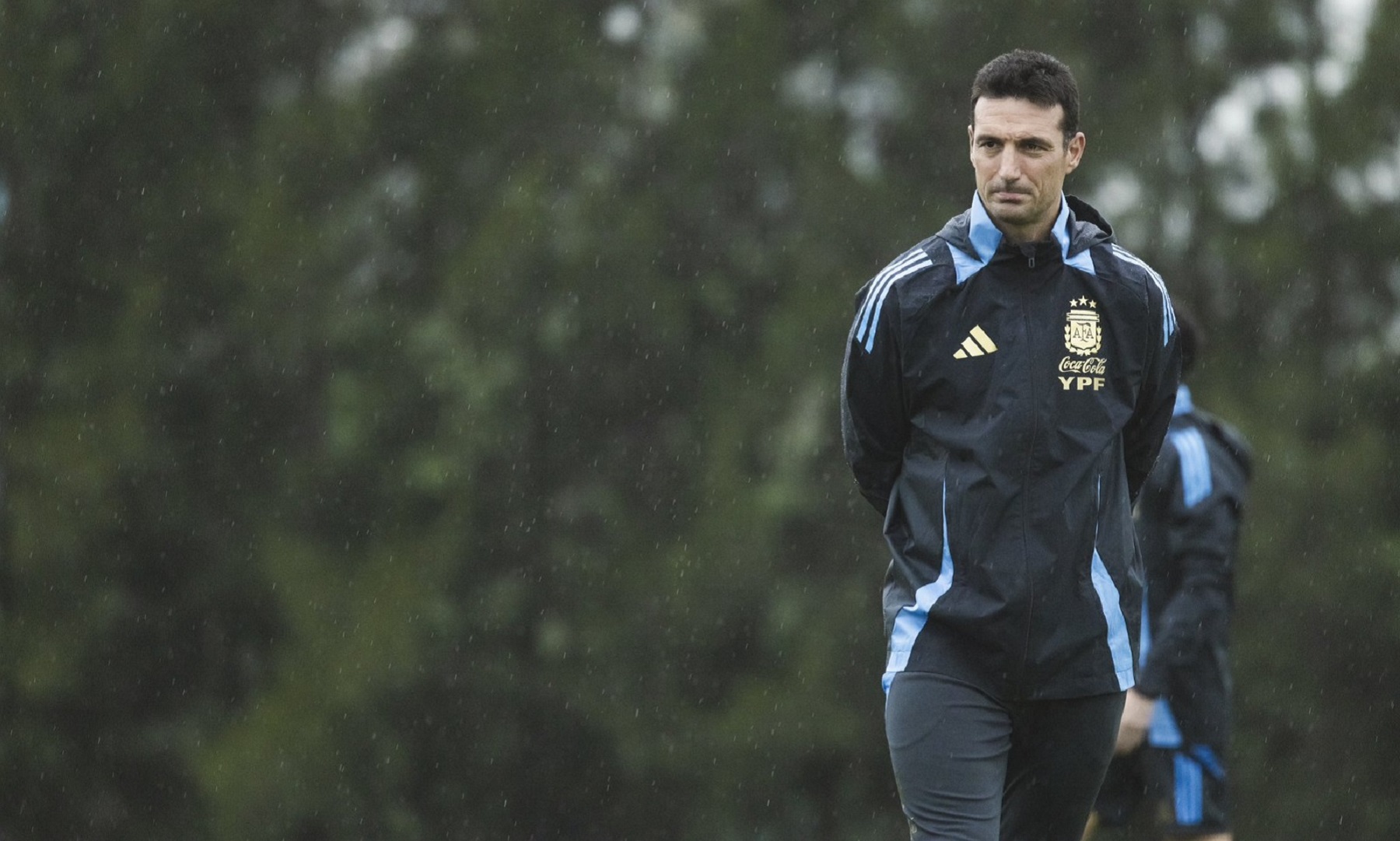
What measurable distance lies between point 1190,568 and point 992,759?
188cm

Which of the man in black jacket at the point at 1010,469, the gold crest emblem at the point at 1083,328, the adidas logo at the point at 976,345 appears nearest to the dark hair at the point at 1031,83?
the man in black jacket at the point at 1010,469

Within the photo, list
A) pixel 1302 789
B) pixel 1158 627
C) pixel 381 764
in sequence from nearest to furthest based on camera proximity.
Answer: pixel 1158 627
pixel 1302 789
pixel 381 764

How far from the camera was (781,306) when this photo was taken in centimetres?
1009

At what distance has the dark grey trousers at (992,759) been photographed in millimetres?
3314

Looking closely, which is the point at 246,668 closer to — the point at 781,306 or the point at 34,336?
the point at 34,336

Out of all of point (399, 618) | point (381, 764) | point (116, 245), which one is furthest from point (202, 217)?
point (381, 764)

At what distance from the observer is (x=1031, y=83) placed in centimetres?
351

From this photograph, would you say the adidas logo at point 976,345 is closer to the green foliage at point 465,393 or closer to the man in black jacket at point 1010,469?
the man in black jacket at point 1010,469

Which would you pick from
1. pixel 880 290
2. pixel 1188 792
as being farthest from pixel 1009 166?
pixel 1188 792

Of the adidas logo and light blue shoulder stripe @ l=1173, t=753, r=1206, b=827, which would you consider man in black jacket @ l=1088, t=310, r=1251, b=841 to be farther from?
the adidas logo

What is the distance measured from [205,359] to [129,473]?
0.76 metres

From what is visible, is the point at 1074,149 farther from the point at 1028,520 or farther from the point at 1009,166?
the point at 1028,520

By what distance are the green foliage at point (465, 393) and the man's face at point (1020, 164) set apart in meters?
6.21

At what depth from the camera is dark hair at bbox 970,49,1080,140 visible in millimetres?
3514
